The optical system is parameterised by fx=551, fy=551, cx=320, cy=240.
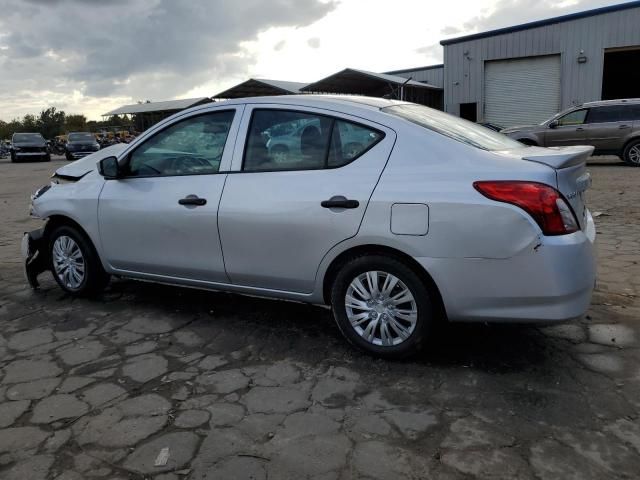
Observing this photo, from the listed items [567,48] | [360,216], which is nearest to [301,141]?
[360,216]

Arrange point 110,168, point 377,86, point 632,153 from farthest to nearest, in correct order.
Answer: point 377,86 → point 632,153 → point 110,168

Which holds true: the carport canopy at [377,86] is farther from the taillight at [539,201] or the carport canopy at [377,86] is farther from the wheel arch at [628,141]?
the taillight at [539,201]

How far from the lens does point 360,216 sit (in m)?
3.26

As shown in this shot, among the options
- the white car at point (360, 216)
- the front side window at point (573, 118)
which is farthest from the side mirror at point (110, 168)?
the front side window at point (573, 118)

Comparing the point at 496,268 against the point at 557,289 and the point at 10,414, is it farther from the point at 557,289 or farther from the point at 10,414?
the point at 10,414

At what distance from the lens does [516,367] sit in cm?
331

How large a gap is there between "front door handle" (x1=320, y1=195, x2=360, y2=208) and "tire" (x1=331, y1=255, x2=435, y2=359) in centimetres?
33

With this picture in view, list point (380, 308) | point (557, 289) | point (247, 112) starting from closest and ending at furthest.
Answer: point (557, 289)
point (380, 308)
point (247, 112)

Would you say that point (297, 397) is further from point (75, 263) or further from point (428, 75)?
point (428, 75)

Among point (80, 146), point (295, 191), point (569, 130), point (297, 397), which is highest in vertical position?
point (80, 146)

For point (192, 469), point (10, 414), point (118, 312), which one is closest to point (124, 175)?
point (118, 312)

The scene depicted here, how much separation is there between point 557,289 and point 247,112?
2.33m

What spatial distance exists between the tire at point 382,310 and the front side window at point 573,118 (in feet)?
44.2

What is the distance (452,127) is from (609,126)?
12.8m
